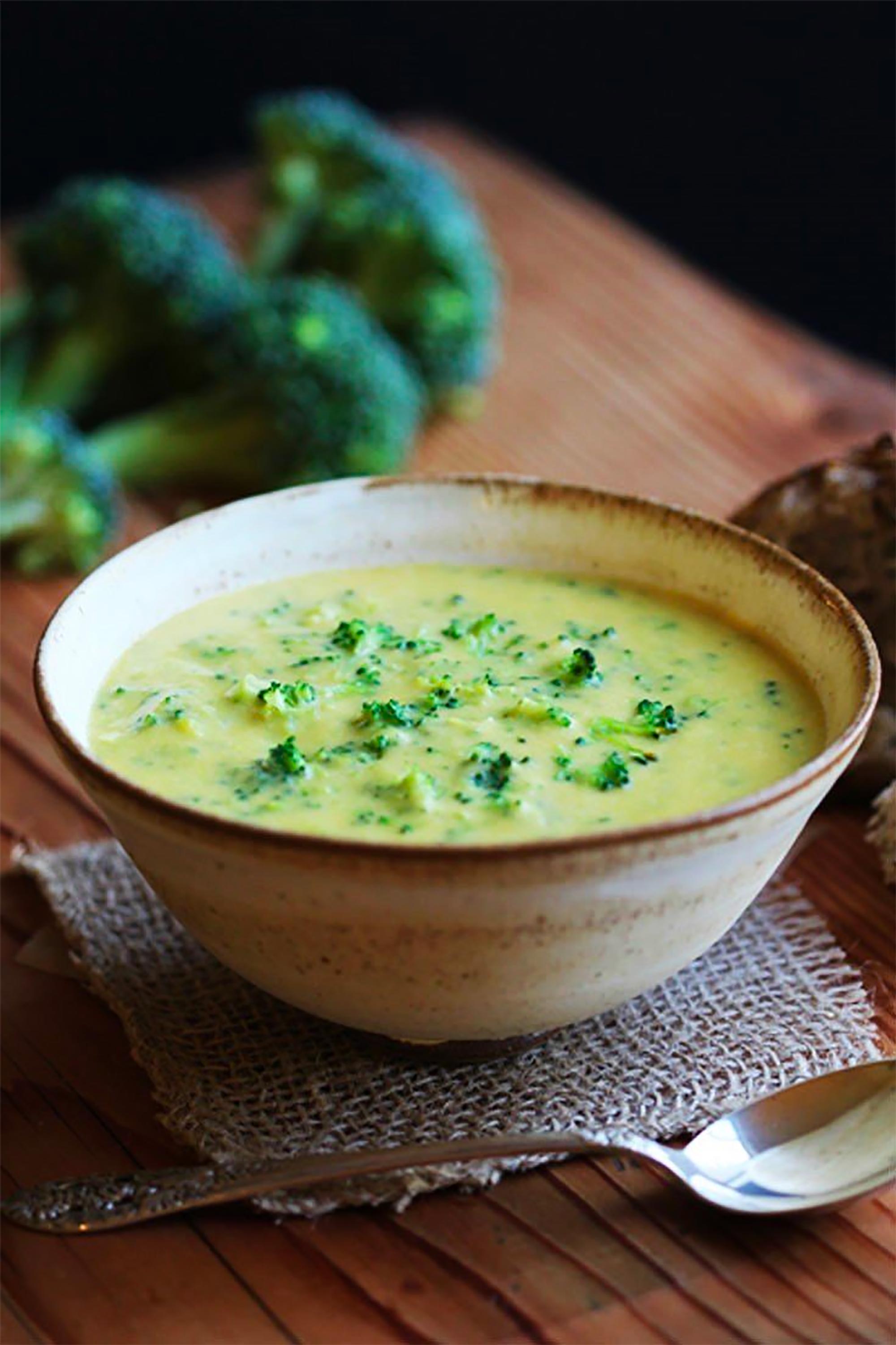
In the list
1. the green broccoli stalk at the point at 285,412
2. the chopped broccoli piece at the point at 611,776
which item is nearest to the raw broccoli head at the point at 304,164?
the green broccoli stalk at the point at 285,412

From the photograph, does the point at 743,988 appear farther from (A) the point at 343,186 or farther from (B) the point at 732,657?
(A) the point at 343,186

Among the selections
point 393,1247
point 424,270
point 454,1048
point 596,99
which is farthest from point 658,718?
point 596,99

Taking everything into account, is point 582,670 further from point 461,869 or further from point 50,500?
point 50,500

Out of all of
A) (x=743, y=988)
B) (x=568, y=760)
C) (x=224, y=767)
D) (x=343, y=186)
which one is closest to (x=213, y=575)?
(x=224, y=767)

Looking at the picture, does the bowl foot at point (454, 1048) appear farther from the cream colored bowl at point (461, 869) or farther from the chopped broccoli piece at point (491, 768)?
the chopped broccoli piece at point (491, 768)

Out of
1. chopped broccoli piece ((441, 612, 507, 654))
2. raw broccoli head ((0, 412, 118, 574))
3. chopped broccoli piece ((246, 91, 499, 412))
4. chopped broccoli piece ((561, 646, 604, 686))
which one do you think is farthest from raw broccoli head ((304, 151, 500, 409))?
chopped broccoli piece ((561, 646, 604, 686))

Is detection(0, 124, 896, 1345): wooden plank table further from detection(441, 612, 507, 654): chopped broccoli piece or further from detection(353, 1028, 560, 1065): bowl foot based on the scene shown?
detection(441, 612, 507, 654): chopped broccoli piece

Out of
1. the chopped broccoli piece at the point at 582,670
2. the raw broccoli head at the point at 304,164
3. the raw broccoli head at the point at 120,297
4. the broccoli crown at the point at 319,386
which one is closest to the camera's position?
the chopped broccoli piece at the point at 582,670
